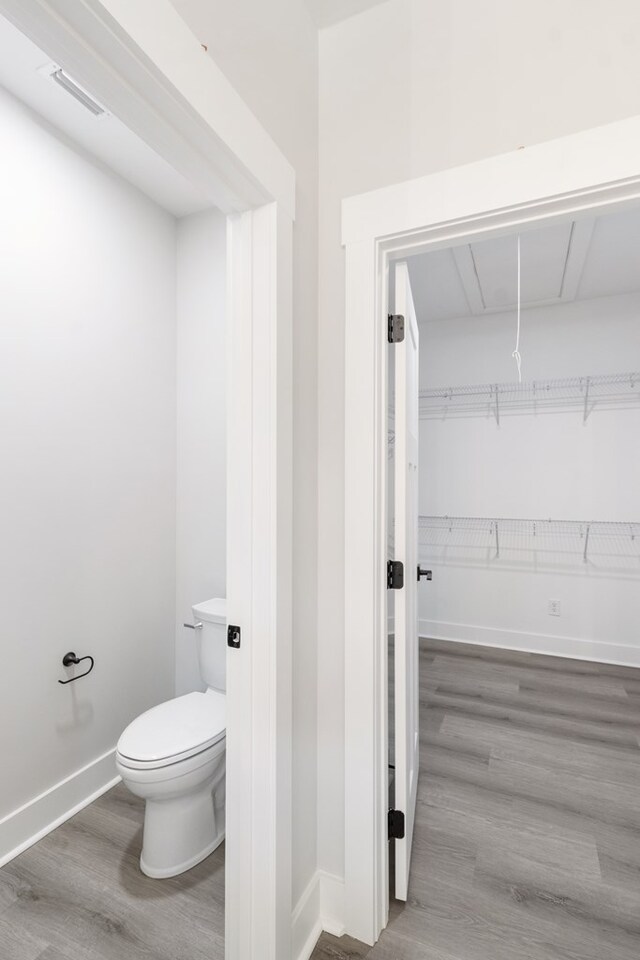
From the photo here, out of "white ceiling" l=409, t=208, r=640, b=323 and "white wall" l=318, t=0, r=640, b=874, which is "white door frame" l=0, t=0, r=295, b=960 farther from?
"white ceiling" l=409, t=208, r=640, b=323

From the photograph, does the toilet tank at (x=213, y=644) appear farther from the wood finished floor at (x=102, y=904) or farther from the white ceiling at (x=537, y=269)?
the white ceiling at (x=537, y=269)

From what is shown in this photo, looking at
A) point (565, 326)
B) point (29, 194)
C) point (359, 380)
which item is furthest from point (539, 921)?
point (565, 326)

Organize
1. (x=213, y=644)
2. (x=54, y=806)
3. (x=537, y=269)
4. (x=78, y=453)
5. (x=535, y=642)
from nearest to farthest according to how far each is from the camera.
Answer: (x=54, y=806) < (x=78, y=453) < (x=213, y=644) < (x=537, y=269) < (x=535, y=642)

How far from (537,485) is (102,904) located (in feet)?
11.4

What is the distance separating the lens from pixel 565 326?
11.8ft

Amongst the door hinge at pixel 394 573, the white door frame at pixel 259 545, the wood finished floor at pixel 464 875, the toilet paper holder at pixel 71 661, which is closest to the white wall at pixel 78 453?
the toilet paper holder at pixel 71 661

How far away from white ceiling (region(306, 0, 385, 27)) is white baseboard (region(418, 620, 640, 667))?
3.74 meters

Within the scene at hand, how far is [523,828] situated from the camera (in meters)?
1.85

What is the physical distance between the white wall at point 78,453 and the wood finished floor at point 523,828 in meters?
1.25

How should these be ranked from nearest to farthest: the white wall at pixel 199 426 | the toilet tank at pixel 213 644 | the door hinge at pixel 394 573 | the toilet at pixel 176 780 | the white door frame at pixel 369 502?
1. the white door frame at pixel 369 502
2. the door hinge at pixel 394 573
3. the toilet at pixel 176 780
4. the toilet tank at pixel 213 644
5. the white wall at pixel 199 426

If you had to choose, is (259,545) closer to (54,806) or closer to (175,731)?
(175,731)

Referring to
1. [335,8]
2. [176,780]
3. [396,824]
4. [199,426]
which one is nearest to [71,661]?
[176,780]

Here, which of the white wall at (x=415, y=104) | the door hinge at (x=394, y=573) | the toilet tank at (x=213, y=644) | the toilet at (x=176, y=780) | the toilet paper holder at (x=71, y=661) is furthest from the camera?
the toilet tank at (x=213, y=644)

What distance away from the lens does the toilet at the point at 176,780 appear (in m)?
1.56
